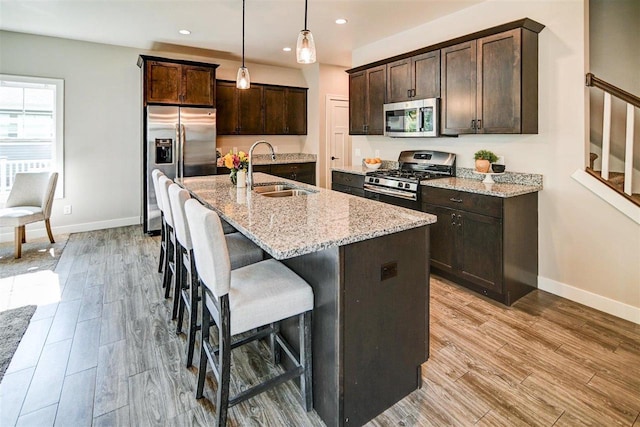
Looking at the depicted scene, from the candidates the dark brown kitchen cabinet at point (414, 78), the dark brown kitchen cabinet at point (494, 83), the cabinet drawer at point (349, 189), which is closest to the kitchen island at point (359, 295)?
the dark brown kitchen cabinet at point (494, 83)

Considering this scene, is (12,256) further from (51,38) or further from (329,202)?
(329,202)

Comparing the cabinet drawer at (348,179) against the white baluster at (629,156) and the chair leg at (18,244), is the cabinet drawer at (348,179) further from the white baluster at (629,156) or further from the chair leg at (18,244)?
the chair leg at (18,244)

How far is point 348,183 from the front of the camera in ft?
15.7

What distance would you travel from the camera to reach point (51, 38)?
16.0 ft

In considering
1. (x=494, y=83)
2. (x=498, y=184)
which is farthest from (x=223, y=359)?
(x=494, y=83)

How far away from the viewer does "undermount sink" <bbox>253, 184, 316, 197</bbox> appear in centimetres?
314

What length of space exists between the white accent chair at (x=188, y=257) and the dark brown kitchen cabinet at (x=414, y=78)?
2.67 metres

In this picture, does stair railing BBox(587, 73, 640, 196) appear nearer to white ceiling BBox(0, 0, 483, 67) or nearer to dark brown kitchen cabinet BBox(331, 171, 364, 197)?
white ceiling BBox(0, 0, 483, 67)

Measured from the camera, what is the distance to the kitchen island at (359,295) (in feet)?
5.21

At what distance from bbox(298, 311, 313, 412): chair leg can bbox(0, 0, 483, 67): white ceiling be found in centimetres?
330

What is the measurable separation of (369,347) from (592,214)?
244 cm

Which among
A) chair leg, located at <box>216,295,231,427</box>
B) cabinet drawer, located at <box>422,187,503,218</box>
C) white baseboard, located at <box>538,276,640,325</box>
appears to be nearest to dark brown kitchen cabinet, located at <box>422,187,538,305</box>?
cabinet drawer, located at <box>422,187,503,218</box>

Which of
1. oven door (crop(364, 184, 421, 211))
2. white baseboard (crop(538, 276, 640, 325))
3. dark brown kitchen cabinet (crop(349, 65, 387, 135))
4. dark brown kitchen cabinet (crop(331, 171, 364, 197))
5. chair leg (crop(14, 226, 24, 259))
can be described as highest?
dark brown kitchen cabinet (crop(349, 65, 387, 135))

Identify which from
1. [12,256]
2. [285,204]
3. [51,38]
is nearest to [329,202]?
[285,204]
